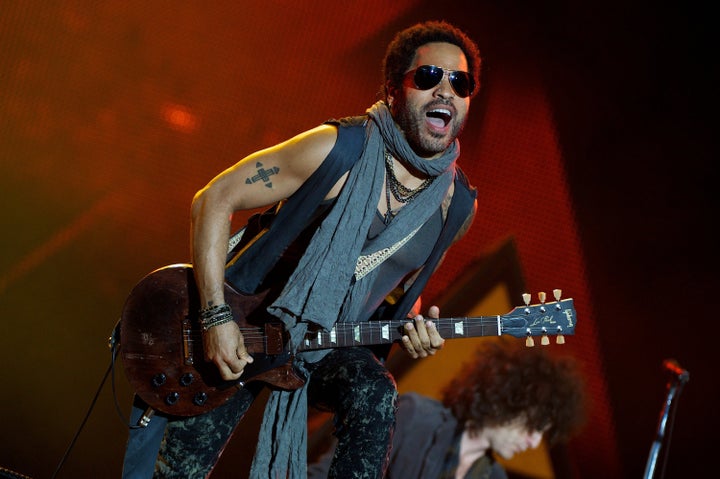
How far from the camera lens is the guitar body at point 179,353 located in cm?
270

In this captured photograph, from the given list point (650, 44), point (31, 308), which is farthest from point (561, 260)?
point (31, 308)

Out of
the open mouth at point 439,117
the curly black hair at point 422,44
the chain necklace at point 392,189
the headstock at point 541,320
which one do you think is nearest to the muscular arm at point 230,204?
the chain necklace at point 392,189

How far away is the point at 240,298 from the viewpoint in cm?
279

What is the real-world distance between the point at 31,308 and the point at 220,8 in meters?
2.54

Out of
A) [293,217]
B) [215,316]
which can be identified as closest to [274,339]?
[215,316]

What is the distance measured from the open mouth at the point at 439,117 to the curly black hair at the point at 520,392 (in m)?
1.69

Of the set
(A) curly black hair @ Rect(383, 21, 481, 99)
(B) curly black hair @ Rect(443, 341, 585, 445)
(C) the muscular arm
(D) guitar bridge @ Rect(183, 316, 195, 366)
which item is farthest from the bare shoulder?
(B) curly black hair @ Rect(443, 341, 585, 445)

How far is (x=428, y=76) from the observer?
119 inches

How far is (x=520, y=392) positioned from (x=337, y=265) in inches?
A: 69.2

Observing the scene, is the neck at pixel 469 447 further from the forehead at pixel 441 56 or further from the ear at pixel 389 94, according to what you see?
the forehead at pixel 441 56

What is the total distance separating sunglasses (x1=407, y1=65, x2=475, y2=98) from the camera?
119 inches

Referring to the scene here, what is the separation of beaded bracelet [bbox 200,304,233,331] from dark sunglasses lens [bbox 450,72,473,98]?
135cm

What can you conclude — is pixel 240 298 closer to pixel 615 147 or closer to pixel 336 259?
pixel 336 259

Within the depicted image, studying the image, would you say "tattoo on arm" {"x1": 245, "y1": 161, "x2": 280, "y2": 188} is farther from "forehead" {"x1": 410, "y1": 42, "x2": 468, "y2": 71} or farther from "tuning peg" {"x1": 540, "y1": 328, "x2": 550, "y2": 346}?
"tuning peg" {"x1": 540, "y1": 328, "x2": 550, "y2": 346}
